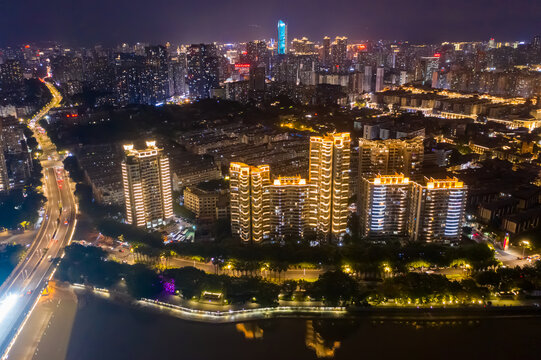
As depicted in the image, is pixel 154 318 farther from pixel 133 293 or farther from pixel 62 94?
pixel 62 94

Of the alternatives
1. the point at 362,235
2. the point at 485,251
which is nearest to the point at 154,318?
the point at 362,235

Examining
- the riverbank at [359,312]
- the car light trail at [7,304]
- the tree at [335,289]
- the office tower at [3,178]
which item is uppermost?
the office tower at [3,178]

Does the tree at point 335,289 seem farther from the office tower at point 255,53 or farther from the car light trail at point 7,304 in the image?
the office tower at point 255,53

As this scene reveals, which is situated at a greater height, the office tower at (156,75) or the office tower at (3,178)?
the office tower at (156,75)

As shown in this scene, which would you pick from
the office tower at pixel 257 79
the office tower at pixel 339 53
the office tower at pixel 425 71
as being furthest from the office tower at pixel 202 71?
the office tower at pixel 425 71

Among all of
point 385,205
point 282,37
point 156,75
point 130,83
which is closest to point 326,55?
point 282,37
